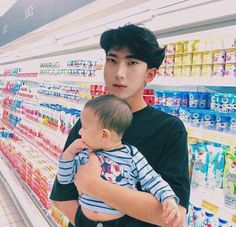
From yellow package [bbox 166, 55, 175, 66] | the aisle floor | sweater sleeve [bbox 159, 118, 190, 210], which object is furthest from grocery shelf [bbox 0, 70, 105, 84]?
the aisle floor

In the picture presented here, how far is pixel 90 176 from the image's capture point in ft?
3.41

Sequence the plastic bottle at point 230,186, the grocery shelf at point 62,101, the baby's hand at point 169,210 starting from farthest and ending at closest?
the grocery shelf at point 62,101
the plastic bottle at point 230,186
the baby's hand at point 169,210

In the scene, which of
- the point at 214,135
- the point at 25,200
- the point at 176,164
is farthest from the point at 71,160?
the point at 25,200

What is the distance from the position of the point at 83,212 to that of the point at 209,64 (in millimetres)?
983

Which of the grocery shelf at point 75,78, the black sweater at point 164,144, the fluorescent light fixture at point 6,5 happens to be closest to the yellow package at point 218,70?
the black sweater at point 164,144

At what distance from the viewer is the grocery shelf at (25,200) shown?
335 centimetres

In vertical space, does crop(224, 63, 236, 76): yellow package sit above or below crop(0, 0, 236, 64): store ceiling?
below

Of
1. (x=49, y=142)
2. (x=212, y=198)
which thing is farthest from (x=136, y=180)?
(x=49, y=142)

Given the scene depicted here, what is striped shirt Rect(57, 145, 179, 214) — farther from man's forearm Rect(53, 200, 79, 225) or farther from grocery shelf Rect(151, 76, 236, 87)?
grocery shelf Rect(151, 76, 236, 87)

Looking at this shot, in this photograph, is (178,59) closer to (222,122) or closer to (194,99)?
(194,99)

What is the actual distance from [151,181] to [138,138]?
0.61 feet

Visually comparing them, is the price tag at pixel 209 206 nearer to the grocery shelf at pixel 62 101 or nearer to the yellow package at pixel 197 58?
the yellow package at pixel 197 58

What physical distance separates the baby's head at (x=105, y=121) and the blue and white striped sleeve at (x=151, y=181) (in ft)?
0.34

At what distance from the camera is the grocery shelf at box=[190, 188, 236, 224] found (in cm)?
140
